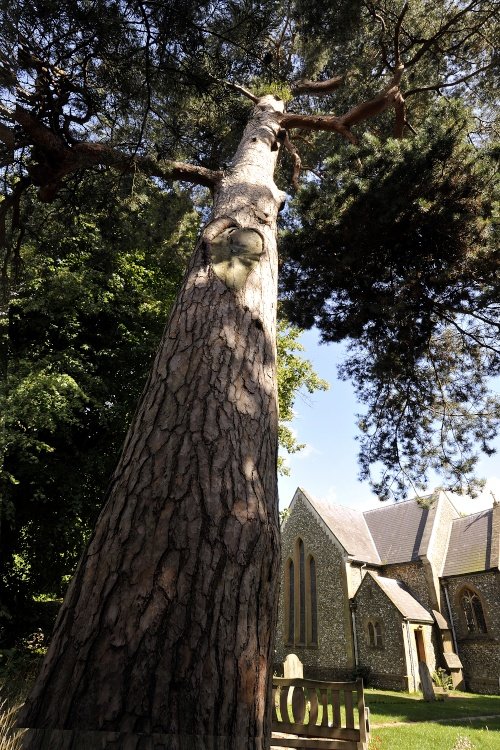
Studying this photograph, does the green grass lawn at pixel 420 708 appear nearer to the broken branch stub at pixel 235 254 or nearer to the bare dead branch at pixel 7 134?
the broken branch stub at pixel 235 254

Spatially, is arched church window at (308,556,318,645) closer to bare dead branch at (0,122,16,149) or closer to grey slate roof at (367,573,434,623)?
grey slate roof at (367,573,434,623)

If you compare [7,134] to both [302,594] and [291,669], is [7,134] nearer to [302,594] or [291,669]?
[291,669]

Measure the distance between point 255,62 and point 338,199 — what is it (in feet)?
7.28

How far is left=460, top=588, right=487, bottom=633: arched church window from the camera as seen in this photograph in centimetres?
1862

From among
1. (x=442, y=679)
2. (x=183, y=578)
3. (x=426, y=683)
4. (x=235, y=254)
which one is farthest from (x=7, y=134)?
(x=442, y=679)

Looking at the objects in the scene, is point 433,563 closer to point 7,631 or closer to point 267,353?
point 7,631

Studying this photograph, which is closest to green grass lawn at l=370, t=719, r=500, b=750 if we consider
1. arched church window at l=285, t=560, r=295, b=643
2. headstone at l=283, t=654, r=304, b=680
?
headstone at l=283, t=654, r=304, b=680

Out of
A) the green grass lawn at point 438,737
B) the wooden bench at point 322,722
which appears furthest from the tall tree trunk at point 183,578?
the green grass lawn at point 438,737

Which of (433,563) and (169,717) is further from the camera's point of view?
(433,563)

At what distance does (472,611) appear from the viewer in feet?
62.2

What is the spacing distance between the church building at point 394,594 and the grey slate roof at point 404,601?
2.2 inches

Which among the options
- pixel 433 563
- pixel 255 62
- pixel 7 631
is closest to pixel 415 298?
pixel 255 62

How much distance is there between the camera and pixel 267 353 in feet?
7.71

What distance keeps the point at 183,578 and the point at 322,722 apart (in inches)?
229
